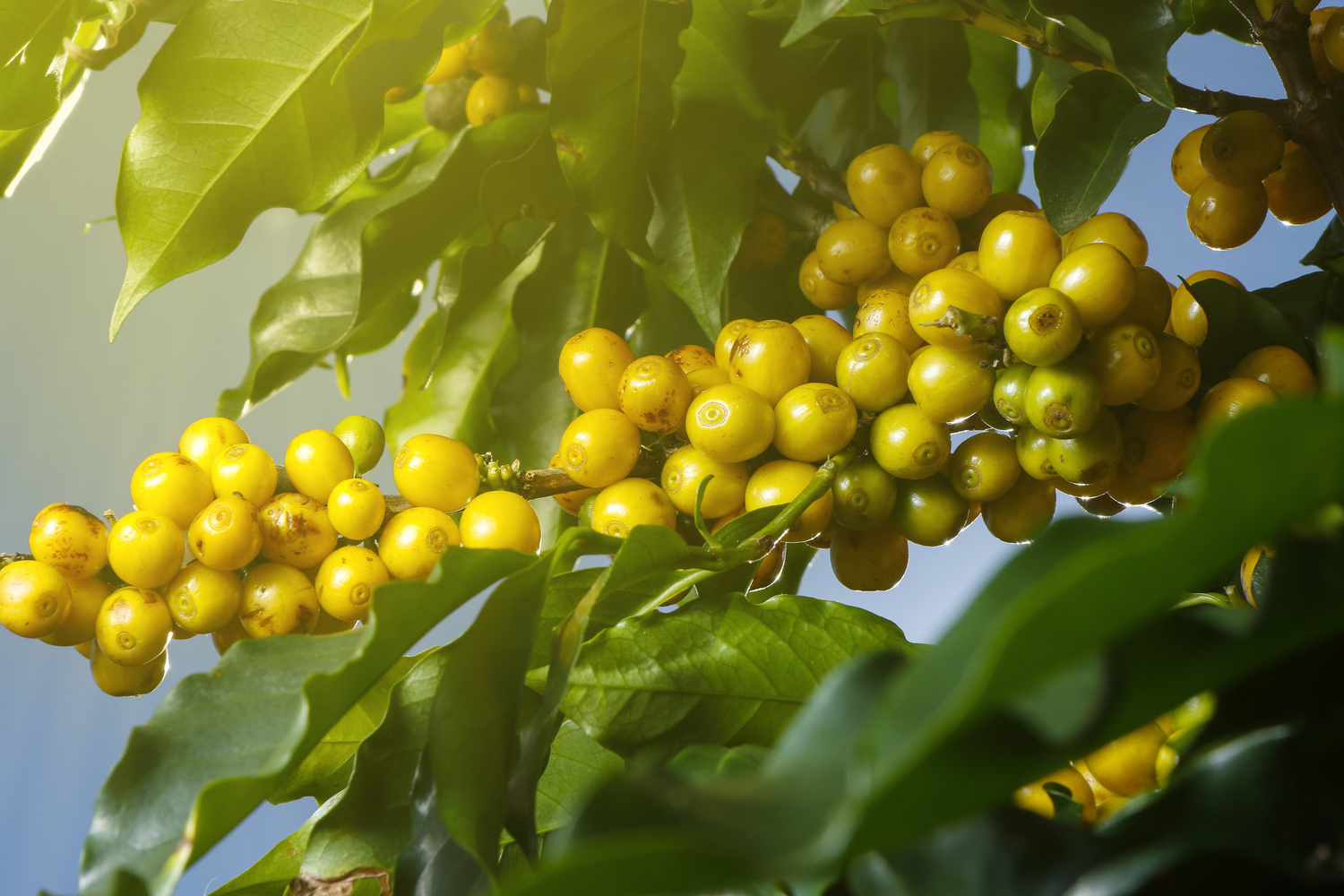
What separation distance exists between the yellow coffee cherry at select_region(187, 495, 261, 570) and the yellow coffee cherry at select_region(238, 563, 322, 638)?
0.01 metres

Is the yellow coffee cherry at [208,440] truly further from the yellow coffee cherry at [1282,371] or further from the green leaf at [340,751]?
the yellow coffee cherry at [1282,371]

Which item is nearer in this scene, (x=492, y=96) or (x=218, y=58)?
(x=218, y=58)

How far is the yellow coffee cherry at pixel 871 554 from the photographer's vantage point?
1.31 feet

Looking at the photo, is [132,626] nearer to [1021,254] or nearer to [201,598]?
[201,598]

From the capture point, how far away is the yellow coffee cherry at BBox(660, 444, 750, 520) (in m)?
0.37

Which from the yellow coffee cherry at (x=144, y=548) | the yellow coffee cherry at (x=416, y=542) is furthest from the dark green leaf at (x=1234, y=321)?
the yellow coffee cherry at (x=144, y=548)

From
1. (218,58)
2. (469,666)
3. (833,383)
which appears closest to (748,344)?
(833,383)

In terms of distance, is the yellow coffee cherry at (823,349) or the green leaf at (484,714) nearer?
the green leaf at (484,714)

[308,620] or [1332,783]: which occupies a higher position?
[1332,783]

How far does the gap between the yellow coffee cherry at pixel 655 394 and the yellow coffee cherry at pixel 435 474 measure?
0.07 meters

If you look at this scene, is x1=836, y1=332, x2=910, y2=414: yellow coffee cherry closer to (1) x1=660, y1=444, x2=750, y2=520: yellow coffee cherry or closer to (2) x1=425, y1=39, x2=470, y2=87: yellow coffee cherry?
(1) x1=660, y1=444, x2=750, y2=520: yellow coffee cherry

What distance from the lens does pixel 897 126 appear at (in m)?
0.60

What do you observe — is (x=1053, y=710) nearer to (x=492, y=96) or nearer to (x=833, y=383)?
(x=833, y=383)

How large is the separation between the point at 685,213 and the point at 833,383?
13 centimetres
